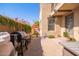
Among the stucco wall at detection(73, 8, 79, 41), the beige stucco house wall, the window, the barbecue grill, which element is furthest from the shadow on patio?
the stucco wall at detection(73, 8, 79, 41)

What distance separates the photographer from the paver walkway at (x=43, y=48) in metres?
6.50

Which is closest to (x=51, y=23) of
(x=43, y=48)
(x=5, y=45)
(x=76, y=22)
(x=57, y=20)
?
(x=57, y=20)

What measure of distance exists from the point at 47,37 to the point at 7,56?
1816 millimetres

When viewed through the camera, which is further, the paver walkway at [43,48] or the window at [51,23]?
the window at [51,23]

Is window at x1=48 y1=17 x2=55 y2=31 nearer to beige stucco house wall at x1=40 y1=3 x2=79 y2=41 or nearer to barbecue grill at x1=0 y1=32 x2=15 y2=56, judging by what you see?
beige stucco house wall at x1=40 y1=3 x2=79 y2=41

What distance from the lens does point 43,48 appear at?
6797 mm

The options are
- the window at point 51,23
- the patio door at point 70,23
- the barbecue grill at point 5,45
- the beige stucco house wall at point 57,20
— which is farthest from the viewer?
the patio door at point 70,23

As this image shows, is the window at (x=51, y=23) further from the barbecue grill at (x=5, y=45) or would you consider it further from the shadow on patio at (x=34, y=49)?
the barbecue grill at (x=5, y=45)

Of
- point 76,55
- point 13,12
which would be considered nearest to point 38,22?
point 13,12

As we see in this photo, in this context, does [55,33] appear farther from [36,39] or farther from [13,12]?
[13,12]

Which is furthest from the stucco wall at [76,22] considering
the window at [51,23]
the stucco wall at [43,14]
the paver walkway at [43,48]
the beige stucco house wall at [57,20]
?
the paver walkway at [43,48]

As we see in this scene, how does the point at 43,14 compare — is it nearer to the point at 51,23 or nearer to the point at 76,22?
the point at 51,23

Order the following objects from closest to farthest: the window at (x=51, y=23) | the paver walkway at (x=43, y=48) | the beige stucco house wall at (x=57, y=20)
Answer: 1. the paver walkway at (x=43, y=48)
2. the beige stucco house wall at (x=57, y=20)
3. the window at (x=51, y=23)

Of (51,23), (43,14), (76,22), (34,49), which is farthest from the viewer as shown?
(76,22)
